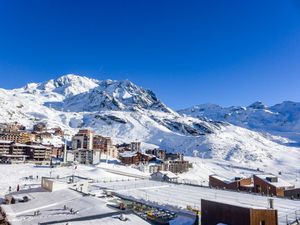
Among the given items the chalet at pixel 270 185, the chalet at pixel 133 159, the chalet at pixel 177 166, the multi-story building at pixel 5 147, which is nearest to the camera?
the chalet at pixel 270 185

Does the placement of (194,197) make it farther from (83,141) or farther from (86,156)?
(83,141)

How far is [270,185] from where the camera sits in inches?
2473

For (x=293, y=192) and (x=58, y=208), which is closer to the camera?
(x=58, y=208)

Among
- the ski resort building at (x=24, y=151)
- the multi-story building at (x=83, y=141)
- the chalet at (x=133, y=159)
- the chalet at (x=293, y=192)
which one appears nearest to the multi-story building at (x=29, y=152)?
the ski resort building at (x=24, y=151)

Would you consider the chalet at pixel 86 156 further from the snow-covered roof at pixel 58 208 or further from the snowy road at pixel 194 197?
the snow-covered roof at pixel 58 208

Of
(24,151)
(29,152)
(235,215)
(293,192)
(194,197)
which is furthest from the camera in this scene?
(24,151)

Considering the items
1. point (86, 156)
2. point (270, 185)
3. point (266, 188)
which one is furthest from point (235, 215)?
point (86, 156)

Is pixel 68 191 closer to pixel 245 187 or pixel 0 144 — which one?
pixel 245 187

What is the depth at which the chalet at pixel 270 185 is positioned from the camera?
61566 mm

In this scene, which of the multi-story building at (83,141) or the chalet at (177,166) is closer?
the chalet at (177,166)

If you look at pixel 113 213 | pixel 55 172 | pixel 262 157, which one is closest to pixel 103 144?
pixel 55 172

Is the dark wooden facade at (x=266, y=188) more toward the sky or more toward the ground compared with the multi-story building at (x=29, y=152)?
more toward the ground

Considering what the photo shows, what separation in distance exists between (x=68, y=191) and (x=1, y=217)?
362 inches

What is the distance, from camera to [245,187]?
6806 centimetres
